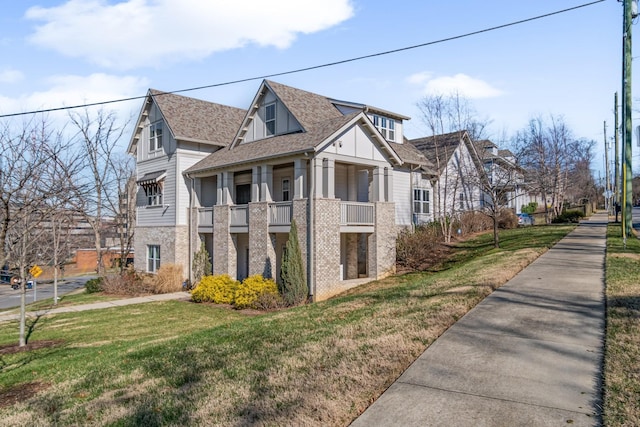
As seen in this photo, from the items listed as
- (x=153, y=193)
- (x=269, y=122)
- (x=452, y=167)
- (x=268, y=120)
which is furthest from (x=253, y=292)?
(x=452, y=167)

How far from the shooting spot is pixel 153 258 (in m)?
27.0

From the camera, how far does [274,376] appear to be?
6086 millimetres

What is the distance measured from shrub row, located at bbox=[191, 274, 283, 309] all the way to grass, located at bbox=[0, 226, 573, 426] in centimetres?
596

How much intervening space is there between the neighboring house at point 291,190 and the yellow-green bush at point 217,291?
1412 millimetres

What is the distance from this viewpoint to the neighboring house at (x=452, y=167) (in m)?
30.8

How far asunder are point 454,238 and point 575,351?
23.0 m

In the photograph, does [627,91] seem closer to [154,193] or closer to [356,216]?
[356,216]

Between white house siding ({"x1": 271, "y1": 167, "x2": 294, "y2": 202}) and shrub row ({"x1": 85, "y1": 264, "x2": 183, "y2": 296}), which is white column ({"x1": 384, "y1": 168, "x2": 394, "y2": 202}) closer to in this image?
white house siding ({"x1": 271, "y1": 167, "x2": 294, "y2": 202})

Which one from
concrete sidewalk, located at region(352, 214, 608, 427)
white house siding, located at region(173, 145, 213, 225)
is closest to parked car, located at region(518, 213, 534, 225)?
white house siding, located at region(173, 145, 213, 225)

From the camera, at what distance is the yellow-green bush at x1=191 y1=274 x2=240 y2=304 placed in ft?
62.5

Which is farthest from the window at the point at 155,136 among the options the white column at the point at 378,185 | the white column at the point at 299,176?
the white column at the point at 378,185

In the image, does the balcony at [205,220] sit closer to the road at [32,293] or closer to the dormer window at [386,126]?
the dormer window at [386,126]

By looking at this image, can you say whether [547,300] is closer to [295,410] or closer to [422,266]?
[295,410]

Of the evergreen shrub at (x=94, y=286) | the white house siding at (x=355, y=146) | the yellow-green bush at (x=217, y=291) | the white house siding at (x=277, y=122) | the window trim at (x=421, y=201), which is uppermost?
the white house siding at (x=277, y=122)
